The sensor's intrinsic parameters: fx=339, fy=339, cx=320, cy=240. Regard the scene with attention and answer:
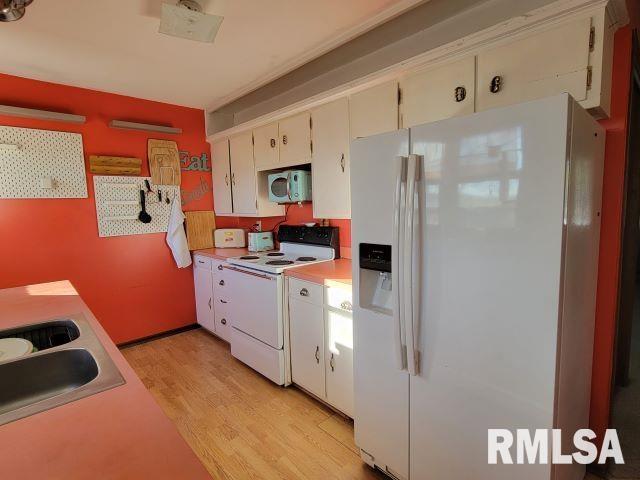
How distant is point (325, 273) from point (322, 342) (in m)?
0.44

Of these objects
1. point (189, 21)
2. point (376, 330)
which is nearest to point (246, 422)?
point (376, 330)

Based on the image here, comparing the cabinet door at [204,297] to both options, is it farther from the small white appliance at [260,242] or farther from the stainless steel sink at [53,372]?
the stainless steel sink at [53,372]

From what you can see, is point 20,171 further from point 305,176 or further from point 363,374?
point 363,374

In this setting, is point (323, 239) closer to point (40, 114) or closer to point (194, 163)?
point (194, 163)

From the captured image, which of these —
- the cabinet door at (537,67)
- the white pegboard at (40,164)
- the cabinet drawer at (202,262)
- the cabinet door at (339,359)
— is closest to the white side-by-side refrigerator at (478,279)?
the cabinet door at (537,67)

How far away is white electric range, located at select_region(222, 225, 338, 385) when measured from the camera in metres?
2.44

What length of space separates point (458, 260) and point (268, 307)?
61.6 inches

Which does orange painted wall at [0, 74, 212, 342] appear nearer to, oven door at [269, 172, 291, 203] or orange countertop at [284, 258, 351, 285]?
oven door at [269, 172, 291, 203]

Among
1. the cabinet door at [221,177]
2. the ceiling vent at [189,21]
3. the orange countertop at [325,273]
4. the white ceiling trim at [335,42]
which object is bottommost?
the orange countertop at [325,273]

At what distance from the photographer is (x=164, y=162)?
11.0 feet

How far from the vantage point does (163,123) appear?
11.0ft

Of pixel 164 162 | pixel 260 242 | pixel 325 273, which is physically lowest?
pixel 325 273

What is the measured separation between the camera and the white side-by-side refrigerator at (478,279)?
1088mm

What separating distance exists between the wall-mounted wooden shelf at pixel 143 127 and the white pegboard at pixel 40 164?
0.31 metres
